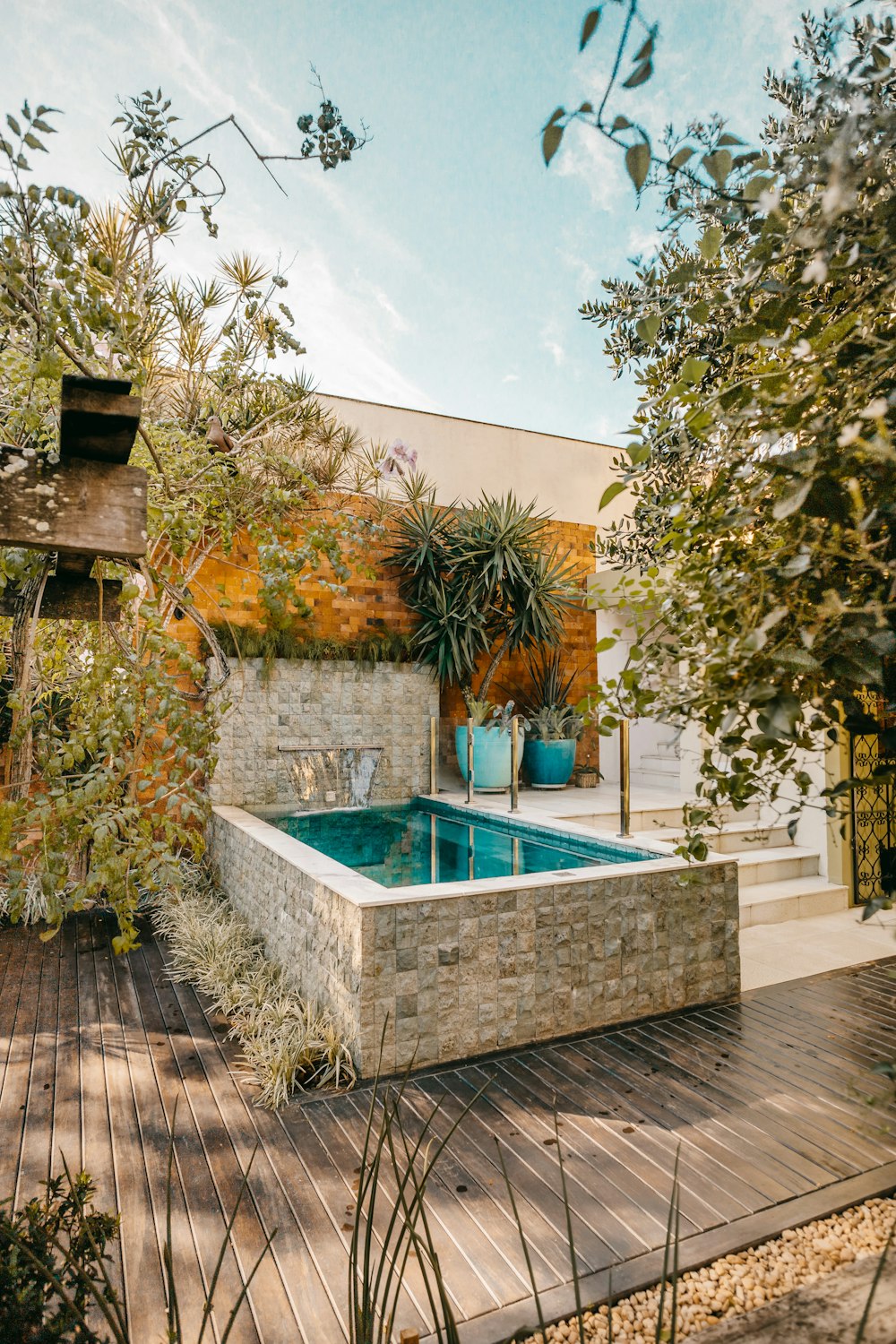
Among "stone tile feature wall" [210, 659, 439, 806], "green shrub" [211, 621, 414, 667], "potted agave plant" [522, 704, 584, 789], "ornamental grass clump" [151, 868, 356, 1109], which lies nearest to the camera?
"ornamental grass clump" [151, 868, 356, 1109]

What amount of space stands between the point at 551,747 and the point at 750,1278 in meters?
6.41

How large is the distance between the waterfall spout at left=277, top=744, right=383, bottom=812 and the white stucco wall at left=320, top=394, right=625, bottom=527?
3.57 metres

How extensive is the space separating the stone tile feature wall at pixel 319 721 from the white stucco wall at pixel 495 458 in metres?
2.88

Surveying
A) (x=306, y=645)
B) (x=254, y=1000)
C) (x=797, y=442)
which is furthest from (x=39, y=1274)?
(x=306, y=645)

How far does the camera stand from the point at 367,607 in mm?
8266

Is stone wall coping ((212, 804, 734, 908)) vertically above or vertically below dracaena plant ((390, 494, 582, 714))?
below

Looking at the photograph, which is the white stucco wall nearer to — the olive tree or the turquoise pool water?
the turquoise pool water

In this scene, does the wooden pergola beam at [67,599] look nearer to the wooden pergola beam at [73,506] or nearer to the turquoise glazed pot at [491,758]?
the wooden pergola beam at [73,506]

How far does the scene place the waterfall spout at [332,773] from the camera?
722cm

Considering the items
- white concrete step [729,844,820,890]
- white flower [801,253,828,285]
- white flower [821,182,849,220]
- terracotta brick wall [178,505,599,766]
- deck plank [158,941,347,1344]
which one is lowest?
deck plank [158,941,347,1344]

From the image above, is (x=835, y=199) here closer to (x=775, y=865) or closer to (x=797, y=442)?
(x=797, y=442)

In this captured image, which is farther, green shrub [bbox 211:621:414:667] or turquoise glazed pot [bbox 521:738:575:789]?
turquoise glazed pot [bbox 521:738:575:789]

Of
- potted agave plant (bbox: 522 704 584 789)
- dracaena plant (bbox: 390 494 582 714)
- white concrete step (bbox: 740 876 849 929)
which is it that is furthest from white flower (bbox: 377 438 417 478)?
white concrete step (bbox: 740 876 849 929)

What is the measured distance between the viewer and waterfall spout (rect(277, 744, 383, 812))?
23.7 ft
